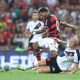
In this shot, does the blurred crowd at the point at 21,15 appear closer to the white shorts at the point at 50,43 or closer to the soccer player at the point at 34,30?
the soccer player at the point at 34,30

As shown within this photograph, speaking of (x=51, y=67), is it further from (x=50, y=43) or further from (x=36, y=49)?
(x=36, y=49)

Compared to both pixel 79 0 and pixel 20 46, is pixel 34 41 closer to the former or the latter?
pixel 20 46

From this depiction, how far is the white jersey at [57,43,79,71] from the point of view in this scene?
42.4ft

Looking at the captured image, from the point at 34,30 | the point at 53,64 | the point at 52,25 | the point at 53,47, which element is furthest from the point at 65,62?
the point at 34,30

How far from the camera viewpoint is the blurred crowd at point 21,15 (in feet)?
70.0

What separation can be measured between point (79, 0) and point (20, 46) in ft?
17.6

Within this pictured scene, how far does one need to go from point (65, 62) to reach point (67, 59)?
0.10 metres

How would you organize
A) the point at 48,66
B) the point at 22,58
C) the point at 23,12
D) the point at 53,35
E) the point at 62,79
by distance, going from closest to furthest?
1. the point at 62,79
2. the point at 48,66
3. the point at 53,35
4. the point at 22,58
5. the point at 23,12

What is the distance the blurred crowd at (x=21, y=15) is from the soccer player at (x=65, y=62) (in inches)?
260

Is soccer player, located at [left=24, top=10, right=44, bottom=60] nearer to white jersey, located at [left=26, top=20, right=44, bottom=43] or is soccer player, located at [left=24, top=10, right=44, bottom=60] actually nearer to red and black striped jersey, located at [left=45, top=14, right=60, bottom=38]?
white jersey, located at [left=26, top=20, right=44, bottom=43]

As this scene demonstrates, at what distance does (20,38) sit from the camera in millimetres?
21531

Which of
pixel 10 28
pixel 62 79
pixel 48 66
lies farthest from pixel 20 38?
pixel 62 79

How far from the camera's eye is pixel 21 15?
2306 cm

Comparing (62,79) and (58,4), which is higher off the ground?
(58,4)
